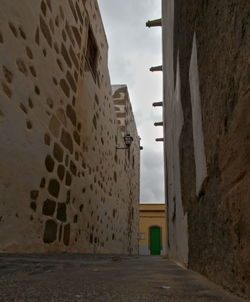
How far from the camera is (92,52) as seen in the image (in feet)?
14.1

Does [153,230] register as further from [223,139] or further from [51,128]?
[223,139]

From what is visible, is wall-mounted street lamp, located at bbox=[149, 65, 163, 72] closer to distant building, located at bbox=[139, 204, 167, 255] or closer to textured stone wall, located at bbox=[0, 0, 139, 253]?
textured stone wall, located at bbox=[0, 0, 139, 253]

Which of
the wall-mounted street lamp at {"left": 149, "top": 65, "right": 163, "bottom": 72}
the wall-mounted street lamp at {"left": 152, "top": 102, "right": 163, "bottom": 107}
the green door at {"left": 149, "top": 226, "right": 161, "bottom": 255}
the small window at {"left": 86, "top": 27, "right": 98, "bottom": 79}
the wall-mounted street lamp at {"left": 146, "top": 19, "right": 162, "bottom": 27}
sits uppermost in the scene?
the wall-mounted street lamp at {"left": 146, "top": 19, "right": 162, "bottom": 27}

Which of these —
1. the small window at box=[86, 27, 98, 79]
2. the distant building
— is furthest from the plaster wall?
the distant building

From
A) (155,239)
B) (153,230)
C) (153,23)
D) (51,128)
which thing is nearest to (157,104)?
(153,23)

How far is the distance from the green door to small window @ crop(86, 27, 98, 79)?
44.7ft

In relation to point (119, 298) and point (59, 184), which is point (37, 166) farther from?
point (119, 298)

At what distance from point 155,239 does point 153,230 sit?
0.51 m

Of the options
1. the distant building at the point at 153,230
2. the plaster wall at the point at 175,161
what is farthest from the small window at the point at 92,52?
the distant building at the point at 153,230

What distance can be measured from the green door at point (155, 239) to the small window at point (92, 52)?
1364cm

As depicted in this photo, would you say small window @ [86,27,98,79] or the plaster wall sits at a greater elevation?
small window @ [86,27,98,79]

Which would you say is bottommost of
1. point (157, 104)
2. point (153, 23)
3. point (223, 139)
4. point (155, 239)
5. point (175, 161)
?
point (155, 239)

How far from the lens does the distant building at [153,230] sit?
54.0 feet

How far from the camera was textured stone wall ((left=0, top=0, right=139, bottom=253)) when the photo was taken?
1967 mm
